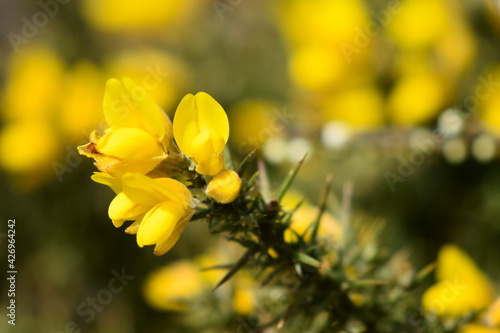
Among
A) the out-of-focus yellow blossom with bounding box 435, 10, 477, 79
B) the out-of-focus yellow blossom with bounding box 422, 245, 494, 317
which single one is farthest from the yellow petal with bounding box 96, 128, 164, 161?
the out-of-focus yellow blossom with bounding box 435, 10, 477, 79

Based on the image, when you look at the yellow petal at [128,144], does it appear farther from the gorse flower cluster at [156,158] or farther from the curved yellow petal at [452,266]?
the curved yellow petal at [452,266]

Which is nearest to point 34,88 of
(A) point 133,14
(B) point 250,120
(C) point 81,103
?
(C) point 81,103

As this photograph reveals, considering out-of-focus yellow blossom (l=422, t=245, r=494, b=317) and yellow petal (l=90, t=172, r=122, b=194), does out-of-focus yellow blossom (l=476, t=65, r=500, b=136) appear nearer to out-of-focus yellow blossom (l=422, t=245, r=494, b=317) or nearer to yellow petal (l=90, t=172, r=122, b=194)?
out-of-focus yellow blossom (l=422, t=245, r=494, b=317)

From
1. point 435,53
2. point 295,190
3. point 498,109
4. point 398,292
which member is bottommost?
point 295,190

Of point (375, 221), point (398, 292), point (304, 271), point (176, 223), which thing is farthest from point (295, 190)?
point (176, 223)

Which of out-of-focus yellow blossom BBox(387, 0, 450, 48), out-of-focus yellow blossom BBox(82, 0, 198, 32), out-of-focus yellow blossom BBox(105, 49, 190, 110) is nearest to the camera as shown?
out-of-focus yellow blossom BBox(387, 0, 450, 48)

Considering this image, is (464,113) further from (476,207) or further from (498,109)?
(476,207)
